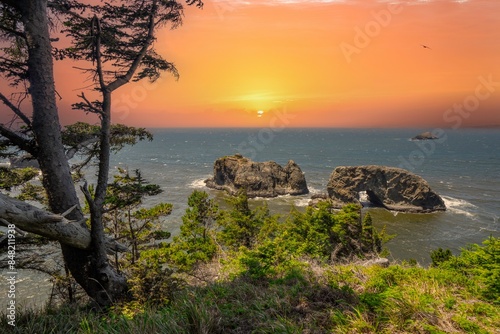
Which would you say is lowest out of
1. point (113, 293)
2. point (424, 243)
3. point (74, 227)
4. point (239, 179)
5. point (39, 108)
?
point (424, 243)

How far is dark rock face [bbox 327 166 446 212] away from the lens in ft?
154

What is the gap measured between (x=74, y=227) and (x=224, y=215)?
16.1 metres

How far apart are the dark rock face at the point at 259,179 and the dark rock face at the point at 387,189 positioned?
7.61m

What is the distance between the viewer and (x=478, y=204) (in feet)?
157

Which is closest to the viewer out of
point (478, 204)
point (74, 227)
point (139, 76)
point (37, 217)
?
point (37, 217)

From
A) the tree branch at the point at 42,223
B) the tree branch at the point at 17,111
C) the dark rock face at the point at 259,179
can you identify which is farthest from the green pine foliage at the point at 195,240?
the dark rock face at the point at 259,179

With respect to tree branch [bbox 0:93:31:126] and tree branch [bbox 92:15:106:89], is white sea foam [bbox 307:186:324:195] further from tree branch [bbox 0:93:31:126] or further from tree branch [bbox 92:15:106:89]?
tree branch [bbox 0:93:31:126]

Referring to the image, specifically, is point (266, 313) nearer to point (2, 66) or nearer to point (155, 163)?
point (2, 66)

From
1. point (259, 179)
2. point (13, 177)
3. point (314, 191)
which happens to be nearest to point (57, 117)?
point (13, 177)

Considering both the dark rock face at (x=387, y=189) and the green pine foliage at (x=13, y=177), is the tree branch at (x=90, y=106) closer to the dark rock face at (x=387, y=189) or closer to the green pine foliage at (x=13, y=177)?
the green pine foliage at (x=13, y=177)

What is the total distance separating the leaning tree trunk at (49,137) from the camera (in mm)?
6402

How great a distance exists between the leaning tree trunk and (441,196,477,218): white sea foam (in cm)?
5157

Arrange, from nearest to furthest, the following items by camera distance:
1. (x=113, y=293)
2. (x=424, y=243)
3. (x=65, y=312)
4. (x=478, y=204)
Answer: (x=65, y=312)
(x=113, y=293)
(x=424, y=243)
(x=478, y=204)

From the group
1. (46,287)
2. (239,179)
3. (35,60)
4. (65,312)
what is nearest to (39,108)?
(35,60)
